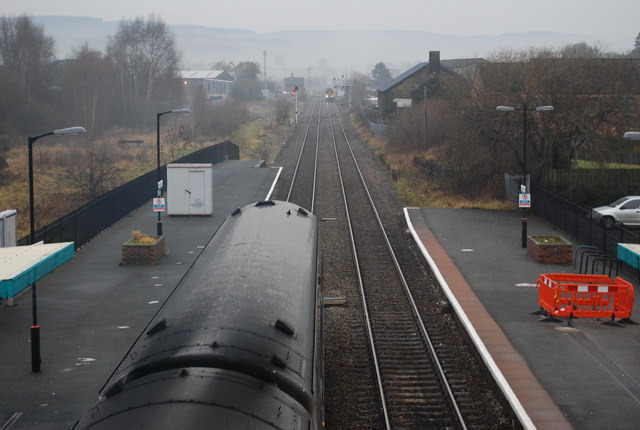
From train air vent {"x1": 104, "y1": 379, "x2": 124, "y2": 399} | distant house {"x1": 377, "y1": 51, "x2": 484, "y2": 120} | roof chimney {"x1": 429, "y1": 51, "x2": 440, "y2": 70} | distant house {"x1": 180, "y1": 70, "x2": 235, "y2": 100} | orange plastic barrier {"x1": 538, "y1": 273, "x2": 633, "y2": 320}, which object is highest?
distant house {"x1": 180, "y1": 70, "x2": 235, "y2": 100}

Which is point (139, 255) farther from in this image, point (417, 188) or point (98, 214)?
point (417, 188)

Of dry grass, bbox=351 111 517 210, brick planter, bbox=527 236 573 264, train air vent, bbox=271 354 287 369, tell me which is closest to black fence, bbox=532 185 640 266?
brick planter, bbox=527 236 573 264

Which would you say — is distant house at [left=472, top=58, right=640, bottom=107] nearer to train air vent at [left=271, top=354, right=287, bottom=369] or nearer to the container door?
the container door

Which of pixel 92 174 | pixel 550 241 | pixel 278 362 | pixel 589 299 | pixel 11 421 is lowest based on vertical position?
pixel 11 421

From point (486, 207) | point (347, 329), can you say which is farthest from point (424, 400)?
point (486, 207)

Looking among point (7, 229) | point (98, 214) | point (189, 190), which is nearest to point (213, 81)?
point (189, 190)

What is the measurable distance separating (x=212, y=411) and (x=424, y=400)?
24.3 ft

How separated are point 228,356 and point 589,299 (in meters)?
12.1

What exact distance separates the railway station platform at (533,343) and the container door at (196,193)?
31.5 ft

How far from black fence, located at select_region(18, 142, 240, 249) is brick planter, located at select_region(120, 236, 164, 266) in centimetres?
222

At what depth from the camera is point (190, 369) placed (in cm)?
663

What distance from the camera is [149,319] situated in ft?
52.3

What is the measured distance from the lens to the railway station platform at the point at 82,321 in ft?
37.7

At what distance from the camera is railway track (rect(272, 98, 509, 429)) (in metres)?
12.0
